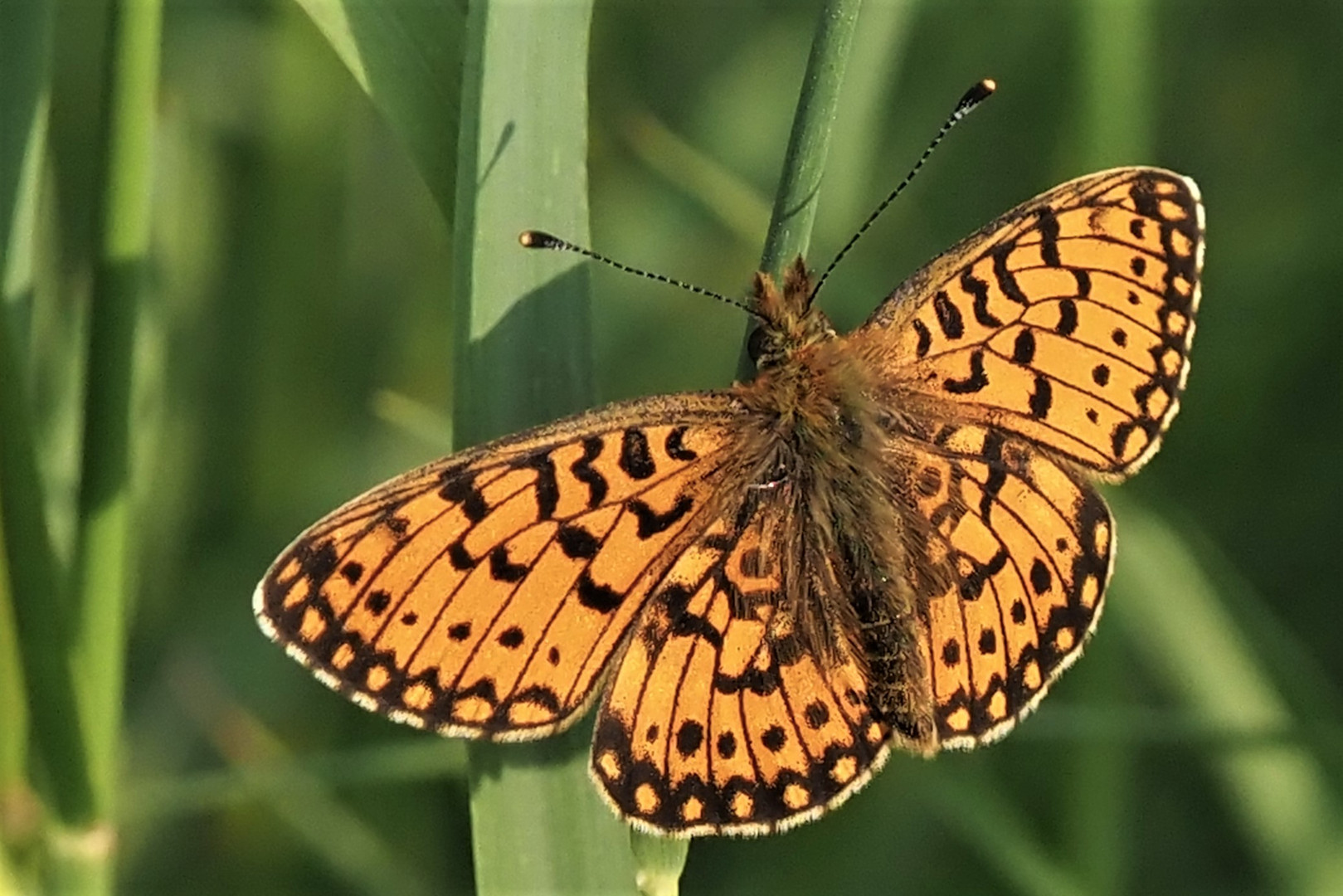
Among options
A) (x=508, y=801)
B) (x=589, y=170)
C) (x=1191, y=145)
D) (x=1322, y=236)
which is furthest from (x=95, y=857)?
(x=1191, y=145)

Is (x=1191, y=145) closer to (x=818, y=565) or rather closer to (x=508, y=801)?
(x=818, y=565)

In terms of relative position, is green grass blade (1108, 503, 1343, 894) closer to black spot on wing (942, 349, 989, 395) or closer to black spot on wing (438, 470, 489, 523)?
black spot on wing (942, 349, 989, 395)

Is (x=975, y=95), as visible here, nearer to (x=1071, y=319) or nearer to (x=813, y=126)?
(x=1071, y=319)

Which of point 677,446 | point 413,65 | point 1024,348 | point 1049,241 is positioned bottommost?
point 677,446

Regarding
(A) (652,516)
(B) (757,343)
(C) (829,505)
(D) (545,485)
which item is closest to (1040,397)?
(C) (829,505)

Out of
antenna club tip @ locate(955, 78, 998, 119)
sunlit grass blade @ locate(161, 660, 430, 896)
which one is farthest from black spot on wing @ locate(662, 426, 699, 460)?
sunlit grass blade @ locate(161, 660, 430, 896)

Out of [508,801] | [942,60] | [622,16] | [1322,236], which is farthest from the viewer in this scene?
[622,16]

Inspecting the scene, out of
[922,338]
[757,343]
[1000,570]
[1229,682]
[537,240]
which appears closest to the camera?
[537,240]
